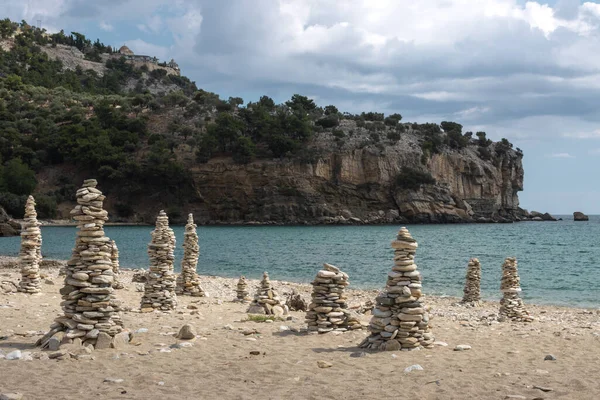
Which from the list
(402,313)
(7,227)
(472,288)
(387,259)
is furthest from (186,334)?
(7,227)

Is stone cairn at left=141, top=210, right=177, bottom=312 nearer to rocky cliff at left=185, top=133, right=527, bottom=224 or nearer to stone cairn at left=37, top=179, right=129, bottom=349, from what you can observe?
stone cairn at left=37, top=179, right=129, bottom=349

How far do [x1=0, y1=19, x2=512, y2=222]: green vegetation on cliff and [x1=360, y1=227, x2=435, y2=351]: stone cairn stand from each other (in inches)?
3226

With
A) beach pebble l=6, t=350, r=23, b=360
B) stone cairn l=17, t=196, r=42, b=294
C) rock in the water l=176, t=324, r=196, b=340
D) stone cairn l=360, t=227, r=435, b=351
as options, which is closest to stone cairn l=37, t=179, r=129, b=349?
beach pebble l=6, t=350, r=23, b=360

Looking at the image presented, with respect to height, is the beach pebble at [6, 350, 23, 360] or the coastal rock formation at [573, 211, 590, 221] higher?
the coastal rock formation at [573, 211, 590, 221]

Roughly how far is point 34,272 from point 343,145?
87.4 metres

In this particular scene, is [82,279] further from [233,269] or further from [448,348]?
[233,269]

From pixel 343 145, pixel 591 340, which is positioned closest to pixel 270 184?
pixel 343 145

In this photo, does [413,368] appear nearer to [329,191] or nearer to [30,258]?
[30,258]

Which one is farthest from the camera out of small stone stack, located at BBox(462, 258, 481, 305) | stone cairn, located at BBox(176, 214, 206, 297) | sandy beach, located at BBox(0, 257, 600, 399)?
small stone stack, located at BBox(462, 258, 481, 305)

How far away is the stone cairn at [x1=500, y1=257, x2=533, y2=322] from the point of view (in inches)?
707

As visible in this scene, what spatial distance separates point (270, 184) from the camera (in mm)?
101688

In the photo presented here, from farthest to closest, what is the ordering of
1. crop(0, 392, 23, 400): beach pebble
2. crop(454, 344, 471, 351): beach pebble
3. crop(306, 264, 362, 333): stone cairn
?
crop(306, 264, 362, 333): stone cairn
crop(454, 344, 471, 351): beach pebble
crop(0, 392, 23, 400): beach pebble

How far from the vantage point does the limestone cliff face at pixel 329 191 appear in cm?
10125

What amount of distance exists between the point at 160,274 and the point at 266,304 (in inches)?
126
